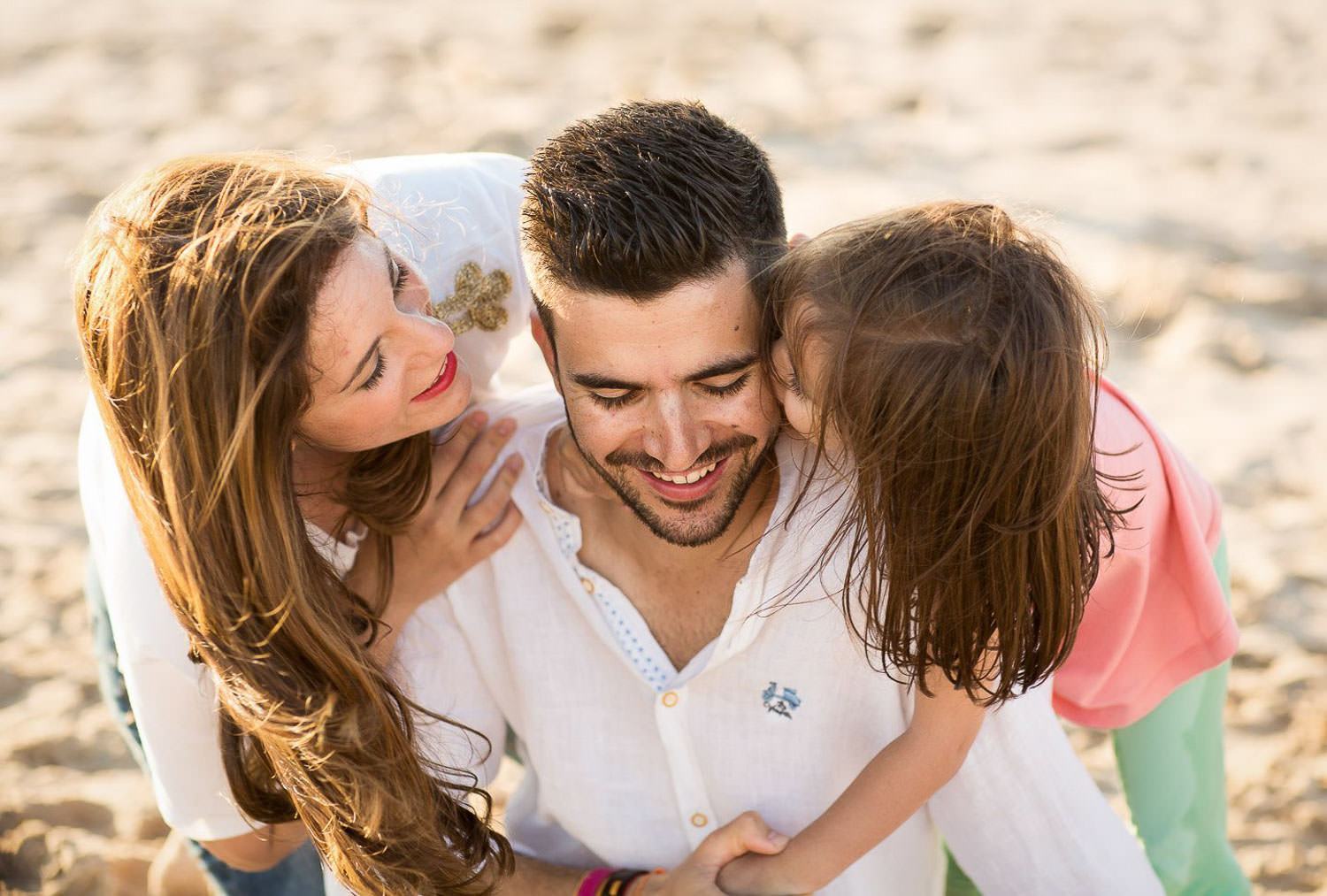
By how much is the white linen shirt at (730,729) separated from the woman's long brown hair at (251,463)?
0.33 m

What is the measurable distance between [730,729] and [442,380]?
799mm

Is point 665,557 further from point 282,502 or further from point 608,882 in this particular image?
point 282,502

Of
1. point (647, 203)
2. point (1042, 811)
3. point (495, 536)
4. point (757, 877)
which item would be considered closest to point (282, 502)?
point (495, 536)

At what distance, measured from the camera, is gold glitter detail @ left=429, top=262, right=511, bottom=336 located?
255 cm

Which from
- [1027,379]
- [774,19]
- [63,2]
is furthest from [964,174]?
[63,2]

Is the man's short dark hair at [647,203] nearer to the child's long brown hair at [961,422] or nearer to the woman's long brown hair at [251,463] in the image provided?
the child's long brown hair at [961,422]

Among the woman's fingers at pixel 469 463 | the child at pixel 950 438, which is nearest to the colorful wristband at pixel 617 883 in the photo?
the child at pixel 950 438

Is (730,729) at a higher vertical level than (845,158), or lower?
higher

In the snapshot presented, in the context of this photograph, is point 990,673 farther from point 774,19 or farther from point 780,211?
point 774,19

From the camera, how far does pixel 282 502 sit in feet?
6.70

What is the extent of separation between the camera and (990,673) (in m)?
2.07

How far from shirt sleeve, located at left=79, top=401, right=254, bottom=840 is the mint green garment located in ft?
5.82

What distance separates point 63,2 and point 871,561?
28.5ft

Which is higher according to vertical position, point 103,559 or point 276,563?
point 276,563
